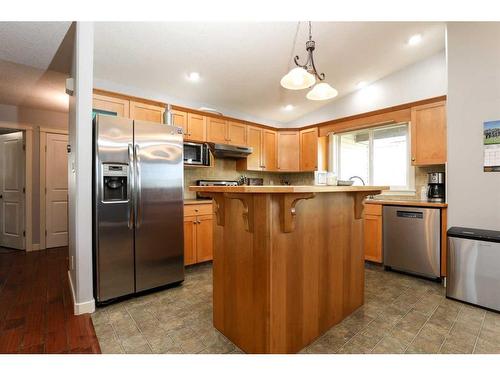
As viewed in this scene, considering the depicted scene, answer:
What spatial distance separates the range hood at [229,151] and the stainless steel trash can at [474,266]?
9.43ft

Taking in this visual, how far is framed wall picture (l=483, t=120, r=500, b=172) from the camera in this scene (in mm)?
2420

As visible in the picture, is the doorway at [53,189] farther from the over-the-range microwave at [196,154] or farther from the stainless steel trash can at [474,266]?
the stainless steel trash can at [474,266]

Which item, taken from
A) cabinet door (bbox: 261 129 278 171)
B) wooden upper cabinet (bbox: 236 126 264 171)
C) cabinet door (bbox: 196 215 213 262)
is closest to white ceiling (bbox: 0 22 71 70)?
cabinet door (bbox: 196 215 213 262)

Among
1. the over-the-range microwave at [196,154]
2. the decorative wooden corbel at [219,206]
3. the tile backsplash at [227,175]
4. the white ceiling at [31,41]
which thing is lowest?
the decorative wooden corbel at [219,206]

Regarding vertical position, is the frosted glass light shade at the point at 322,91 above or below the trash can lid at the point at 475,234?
above

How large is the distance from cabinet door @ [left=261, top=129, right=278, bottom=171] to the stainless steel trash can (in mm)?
2928

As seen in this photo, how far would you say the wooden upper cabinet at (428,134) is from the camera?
10.4 ft

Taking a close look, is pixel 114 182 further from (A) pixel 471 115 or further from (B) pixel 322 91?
(A) pixel 471 115

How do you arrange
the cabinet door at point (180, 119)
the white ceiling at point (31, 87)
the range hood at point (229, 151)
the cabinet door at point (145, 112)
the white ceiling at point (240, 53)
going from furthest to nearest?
the range hood at point (229, 151) → the cabinet door at point (180, 119) → the cabinet door at point (145, 112) → the white ceiling at point (31, 87) → the white ceiling at point (240, 53)

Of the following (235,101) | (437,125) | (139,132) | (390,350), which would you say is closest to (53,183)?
(139,132)

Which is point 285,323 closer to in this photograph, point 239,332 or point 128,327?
point 239,332

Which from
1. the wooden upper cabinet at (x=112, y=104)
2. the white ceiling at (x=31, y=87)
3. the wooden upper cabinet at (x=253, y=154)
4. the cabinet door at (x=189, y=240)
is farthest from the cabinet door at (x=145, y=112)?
the wooden upper cabinet at (x=253, y=154)

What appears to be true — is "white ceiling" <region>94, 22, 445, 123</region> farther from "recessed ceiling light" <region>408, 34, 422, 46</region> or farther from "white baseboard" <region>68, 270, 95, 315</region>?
"white baseboard" <region>68, 270, 95, 315</region>

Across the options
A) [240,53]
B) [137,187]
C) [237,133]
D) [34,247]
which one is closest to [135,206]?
[137,187]
